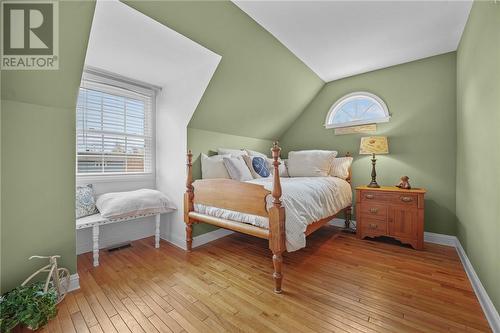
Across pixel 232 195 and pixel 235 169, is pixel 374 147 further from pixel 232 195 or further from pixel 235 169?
pixel 232 195

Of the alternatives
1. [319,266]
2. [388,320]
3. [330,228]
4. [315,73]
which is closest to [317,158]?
[330,228]

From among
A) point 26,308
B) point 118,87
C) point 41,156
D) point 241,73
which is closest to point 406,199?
point 241,73

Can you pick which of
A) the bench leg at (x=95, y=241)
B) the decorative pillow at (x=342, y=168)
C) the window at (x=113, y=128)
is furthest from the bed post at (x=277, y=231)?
the window at (x=113, y=128)

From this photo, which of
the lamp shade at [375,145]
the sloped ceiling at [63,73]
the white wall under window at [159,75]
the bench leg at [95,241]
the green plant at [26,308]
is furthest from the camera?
the lamp shade at [375,145]

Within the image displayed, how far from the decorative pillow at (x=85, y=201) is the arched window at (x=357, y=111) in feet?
11.1

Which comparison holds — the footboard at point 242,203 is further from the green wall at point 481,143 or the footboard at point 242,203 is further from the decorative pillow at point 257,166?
the green wall at point 481,143

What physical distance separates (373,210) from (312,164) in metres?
0.98

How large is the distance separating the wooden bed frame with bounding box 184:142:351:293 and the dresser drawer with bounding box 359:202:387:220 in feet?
2.86

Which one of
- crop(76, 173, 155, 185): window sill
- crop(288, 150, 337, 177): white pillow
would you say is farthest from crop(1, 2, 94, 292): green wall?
crop(288, 150, 337, 177): white pillow

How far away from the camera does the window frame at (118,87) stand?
239 cm

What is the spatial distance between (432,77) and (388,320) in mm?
2899

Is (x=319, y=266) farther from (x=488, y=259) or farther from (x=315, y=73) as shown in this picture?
(x=315, y=73)

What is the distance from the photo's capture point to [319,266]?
207 cm

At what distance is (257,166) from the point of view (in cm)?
289
